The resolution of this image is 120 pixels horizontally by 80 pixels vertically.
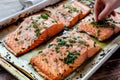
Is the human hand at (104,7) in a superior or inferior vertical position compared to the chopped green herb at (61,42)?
superior

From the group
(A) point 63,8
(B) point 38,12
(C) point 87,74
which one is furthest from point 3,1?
(C) point 87,74

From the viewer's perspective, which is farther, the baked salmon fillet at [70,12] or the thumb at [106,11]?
the baked salmon fillet at [70,12]

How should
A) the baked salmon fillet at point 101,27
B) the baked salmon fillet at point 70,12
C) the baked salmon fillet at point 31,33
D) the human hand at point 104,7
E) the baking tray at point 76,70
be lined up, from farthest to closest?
the baked salmon fillet at point 70,12 < the baked salmon fillet at point 101,27 < the baked salmon fillet at point 31,33 < the human hand at point 104,7 < the baking tray at point 76,70

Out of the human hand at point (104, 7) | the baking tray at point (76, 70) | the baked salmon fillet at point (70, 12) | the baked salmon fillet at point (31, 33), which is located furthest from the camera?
the baked salmon fillet at point (70, 12)

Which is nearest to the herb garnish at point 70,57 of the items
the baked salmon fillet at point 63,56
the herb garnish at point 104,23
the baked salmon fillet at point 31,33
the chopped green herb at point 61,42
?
the baked salmon fillet at point 63,56

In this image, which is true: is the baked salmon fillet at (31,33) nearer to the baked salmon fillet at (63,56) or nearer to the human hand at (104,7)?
the baked salmon fillet at (63,56)

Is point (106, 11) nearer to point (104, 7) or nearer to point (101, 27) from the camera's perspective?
point (104, 7)

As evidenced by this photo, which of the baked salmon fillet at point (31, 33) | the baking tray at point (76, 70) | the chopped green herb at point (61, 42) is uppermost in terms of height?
the baked salmon fillet at point (31, 33)

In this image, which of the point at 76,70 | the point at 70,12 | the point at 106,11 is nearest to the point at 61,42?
the point at 76,70
